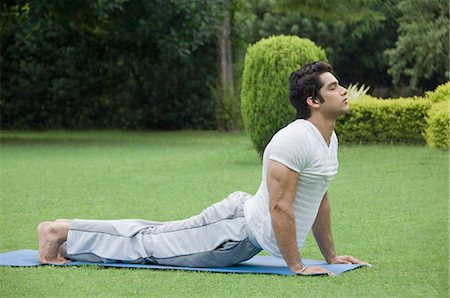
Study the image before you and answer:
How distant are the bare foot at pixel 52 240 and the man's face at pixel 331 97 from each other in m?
1.91

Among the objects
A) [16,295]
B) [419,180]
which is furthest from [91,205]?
[16,295]

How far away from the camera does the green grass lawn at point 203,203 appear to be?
6.02 m

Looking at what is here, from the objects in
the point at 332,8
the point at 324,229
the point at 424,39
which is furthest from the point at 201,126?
the point at 324,229

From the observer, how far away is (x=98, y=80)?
83.1ft

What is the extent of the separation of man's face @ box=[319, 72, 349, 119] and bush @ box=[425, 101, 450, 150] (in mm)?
8280

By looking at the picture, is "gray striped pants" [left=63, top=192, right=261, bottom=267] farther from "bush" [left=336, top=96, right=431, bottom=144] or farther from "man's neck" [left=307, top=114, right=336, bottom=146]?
"bush" [left=336, top=96, right=431, bottom=144]

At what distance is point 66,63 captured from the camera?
25.0m

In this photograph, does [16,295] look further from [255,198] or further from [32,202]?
[32,202]

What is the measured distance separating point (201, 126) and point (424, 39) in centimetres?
643

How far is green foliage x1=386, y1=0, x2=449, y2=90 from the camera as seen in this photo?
26.5 meters

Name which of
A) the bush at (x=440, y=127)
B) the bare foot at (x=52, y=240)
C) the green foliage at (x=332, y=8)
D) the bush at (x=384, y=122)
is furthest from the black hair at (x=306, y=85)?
the green foliage at (x=332, y=8)

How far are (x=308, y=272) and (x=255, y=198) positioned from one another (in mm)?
574

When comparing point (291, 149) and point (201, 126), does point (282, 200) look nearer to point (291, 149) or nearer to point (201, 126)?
point (291, 149)

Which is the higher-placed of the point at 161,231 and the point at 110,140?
the point at 161,231
